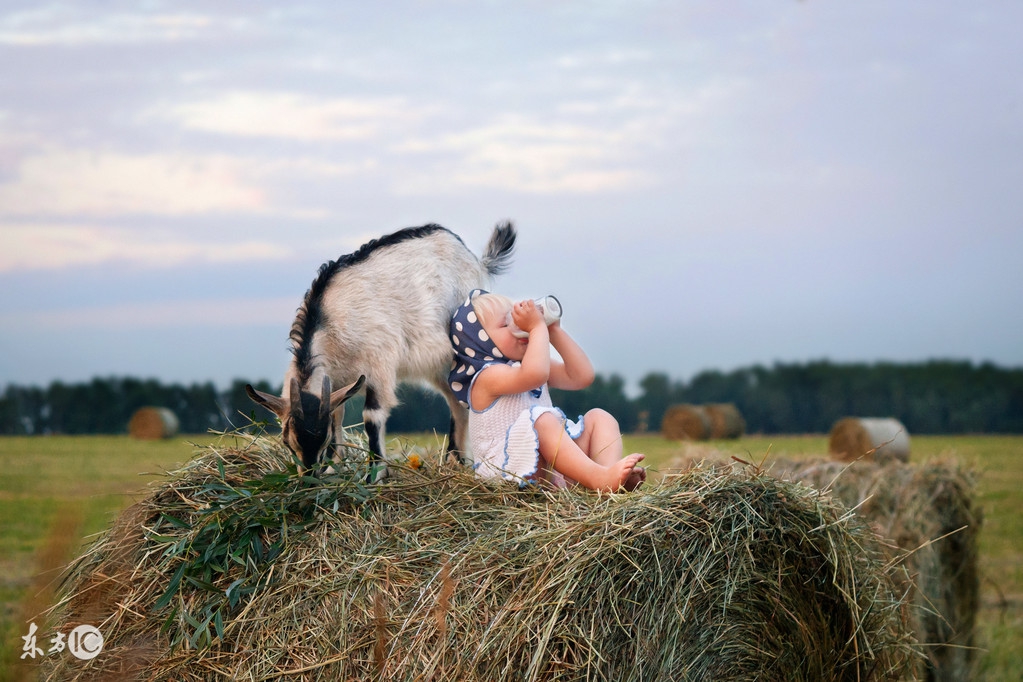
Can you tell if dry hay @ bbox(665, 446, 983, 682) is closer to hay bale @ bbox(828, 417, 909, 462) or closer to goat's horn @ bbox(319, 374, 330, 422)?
goat's horn @ bbox(319, 374, 330, 422)

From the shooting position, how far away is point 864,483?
5.92 m

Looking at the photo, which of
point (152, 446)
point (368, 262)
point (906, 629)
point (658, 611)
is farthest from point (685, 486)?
point (152, 446)

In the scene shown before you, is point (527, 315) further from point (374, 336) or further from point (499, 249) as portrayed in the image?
point (499, 249)

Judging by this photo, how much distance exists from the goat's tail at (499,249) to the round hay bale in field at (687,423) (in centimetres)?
1108

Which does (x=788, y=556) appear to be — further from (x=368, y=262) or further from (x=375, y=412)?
(x=368, y=262)

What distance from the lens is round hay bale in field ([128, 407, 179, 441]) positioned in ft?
54.1

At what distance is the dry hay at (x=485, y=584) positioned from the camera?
2699 millimetres

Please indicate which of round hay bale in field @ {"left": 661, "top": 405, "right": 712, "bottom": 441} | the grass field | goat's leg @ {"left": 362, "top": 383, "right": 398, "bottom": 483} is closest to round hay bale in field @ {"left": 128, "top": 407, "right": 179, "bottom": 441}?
the grass field

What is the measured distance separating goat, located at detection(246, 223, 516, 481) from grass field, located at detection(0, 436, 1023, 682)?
66cm

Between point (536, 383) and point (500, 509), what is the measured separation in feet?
2.40

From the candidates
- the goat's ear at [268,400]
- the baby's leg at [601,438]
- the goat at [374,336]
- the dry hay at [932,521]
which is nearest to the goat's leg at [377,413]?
the goat at [374,336]

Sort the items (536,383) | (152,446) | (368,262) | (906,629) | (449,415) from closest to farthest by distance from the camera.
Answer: (906,629) < (536,383) < (368,262) < (449,415) < (152,446)

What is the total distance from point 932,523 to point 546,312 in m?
3.78

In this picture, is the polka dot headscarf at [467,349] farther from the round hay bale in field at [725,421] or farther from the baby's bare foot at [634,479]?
the round hay bale in field at [725,421]
